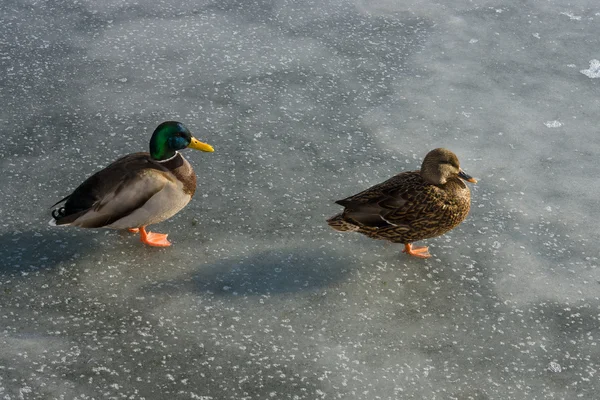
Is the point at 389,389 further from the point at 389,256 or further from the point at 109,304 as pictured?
the point at 109,304

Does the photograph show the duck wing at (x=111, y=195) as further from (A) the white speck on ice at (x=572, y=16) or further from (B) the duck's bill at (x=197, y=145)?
(A) the white speck on ice at (x=572, y=16)

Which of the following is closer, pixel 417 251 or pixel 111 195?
pixel 111 195

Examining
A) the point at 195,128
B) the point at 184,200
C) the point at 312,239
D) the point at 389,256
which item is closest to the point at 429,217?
the point at 389,256

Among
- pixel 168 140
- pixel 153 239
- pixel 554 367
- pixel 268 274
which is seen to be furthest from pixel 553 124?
pixel 153 239

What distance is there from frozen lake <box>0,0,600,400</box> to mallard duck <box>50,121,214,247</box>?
207mm

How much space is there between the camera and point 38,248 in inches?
153

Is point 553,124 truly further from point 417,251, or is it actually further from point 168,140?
point 168,140

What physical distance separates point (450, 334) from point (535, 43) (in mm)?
3074

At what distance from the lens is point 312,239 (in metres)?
4.05

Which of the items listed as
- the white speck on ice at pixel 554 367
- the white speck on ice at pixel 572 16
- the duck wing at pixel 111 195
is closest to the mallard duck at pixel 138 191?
the duck wing at pixel 111 195

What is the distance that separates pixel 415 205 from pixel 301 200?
761 millimetres

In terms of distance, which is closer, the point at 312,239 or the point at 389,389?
the point at 389,389

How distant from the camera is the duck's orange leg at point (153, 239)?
13.0 feet

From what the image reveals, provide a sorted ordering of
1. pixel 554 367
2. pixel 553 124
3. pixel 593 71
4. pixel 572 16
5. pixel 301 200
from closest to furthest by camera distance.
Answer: pixel 554 367 → pixel 301 200 → pixel 553 124 → pixel 593 71 → pixel 572 16
